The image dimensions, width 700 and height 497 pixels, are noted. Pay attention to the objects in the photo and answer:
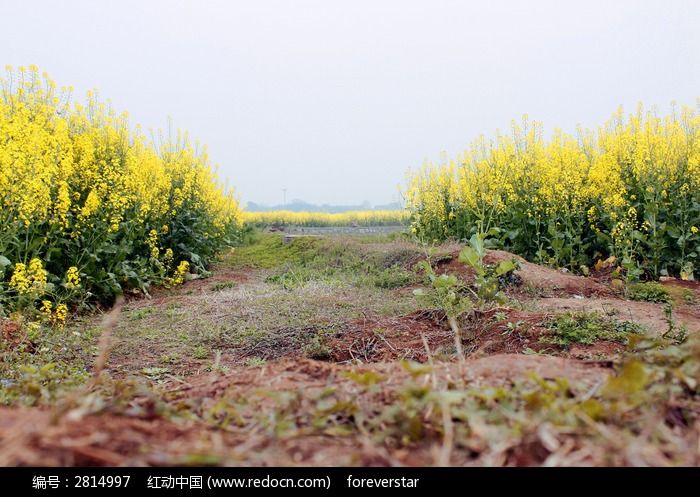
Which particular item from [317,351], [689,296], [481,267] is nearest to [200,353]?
[317,351]

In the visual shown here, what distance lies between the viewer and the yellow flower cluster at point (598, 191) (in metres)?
10.3

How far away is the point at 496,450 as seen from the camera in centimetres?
124

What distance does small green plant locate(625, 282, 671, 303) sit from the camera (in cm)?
831

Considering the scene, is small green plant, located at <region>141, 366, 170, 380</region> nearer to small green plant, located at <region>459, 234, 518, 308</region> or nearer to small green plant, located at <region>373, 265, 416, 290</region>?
small green plant, located at <region>459, 234, 518, 308</region>

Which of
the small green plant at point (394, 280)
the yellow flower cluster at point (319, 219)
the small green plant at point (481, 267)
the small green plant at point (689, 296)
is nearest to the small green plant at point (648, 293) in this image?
the small green plant at point (689, 296)

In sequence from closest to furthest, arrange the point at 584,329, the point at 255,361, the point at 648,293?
the point at 255,361 → the point at 584,329 → the point at 648,293

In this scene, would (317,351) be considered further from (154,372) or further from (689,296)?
(689,296)

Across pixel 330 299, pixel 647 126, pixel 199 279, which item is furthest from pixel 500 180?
pixel 199 279

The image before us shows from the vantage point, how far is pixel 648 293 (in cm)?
845

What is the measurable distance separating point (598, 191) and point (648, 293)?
10.8ft

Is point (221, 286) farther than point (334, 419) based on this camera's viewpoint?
Yes

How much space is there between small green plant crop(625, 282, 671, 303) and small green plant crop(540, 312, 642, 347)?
107 inches

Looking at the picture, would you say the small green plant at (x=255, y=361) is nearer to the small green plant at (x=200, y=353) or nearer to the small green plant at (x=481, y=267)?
the small green plant at (x=200, y=353)

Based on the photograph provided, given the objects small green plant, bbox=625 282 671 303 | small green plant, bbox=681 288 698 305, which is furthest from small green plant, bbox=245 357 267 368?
small green plant, bbox=681 288 698 305
